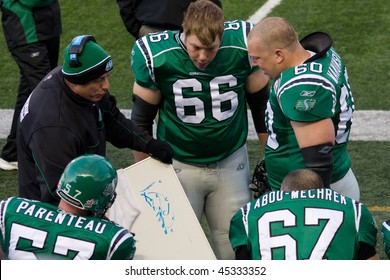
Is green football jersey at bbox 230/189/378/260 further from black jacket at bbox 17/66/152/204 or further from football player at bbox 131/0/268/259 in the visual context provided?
football player at bbox 131/0/268/259

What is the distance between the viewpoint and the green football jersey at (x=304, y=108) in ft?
14.2

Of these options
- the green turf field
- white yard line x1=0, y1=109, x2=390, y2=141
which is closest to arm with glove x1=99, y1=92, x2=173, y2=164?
the green turf field

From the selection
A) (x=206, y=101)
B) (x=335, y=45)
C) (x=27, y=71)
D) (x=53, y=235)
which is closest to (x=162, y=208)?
(x=206, y=101)

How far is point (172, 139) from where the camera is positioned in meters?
5.16

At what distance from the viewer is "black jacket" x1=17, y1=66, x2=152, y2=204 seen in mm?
4262

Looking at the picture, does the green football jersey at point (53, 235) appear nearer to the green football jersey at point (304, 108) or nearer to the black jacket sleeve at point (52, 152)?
the black jacket sleeve at point (52, 152)

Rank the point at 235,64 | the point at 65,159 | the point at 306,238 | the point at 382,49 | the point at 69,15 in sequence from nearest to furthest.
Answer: the point at 306,238 < the point at 65,159 < the point at 235,64 < the point at 382,49 < the point at 69,15

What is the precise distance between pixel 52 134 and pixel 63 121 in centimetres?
8

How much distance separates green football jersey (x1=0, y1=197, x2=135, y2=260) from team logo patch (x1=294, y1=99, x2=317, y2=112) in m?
1.05

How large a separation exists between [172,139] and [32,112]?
1.00 m

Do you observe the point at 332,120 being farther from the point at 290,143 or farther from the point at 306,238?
the point at 306,238

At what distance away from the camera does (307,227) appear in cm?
374

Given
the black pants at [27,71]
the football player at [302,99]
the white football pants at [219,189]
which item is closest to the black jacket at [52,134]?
the white football pants at [219,189]

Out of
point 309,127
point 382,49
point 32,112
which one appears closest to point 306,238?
point 309,127
